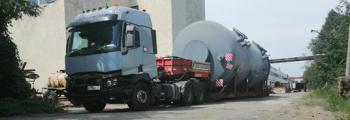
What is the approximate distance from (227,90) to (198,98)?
300 cm

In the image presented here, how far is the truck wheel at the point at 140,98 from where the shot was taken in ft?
50.4

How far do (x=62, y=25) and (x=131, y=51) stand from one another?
2995 cm

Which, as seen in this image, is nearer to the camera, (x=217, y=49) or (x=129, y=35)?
(x=129, y=35)

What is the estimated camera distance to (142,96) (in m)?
15.9

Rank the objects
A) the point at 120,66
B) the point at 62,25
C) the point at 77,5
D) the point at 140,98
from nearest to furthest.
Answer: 1. the point at 120,66
2. the point at 140,98
3. the point at 62,25
4. the point at 77,5

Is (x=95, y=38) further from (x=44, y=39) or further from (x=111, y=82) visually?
(x=44, y=39)

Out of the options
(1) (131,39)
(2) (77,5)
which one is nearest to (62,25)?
(2) (77,5)

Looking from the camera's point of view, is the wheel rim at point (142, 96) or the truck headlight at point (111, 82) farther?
the wheel rim at point (142, 96)

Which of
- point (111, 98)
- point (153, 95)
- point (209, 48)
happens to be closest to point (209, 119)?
point (111, 98)

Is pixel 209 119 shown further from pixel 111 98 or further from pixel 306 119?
pixel 111 98

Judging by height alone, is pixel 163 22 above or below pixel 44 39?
above

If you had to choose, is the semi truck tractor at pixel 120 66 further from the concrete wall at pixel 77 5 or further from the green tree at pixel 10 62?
the concrete wall at pixel 77 5

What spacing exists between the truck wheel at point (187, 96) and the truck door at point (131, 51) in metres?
3.70

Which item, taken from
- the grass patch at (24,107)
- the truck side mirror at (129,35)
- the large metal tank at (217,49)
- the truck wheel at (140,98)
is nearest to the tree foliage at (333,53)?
the large metal tank at (217,49)
